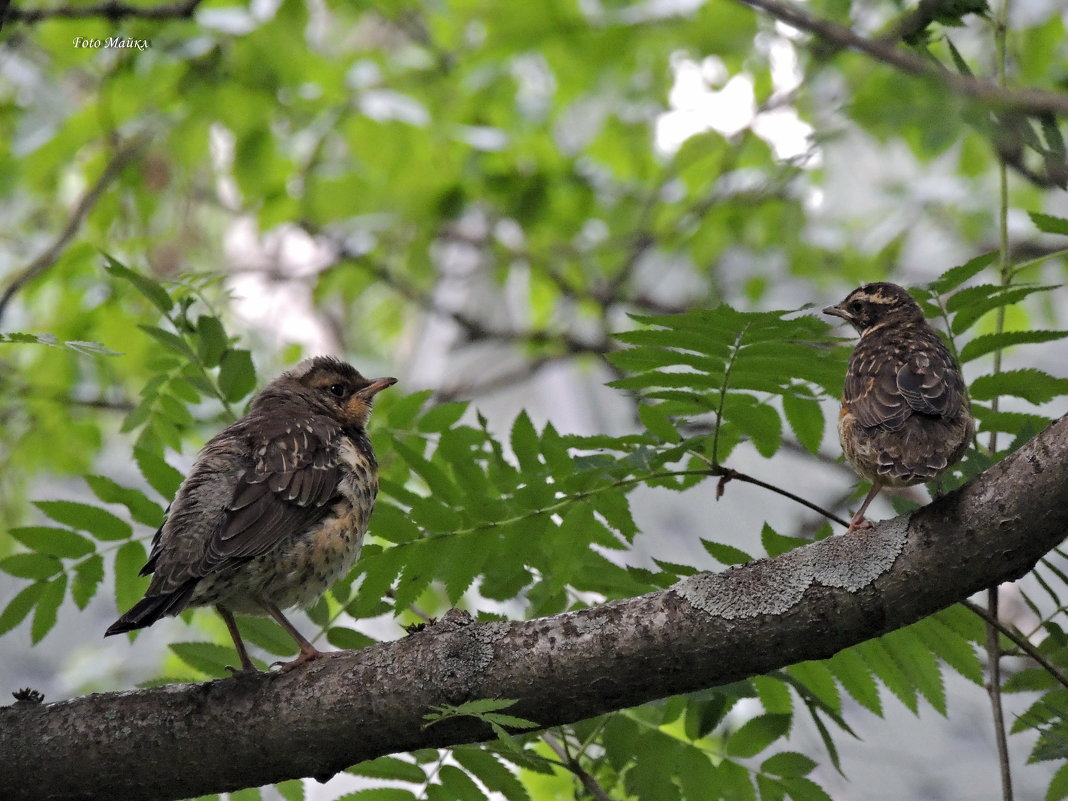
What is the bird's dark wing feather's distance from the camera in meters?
3.63

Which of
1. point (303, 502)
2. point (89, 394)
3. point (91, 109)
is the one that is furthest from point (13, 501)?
point (303, 502)

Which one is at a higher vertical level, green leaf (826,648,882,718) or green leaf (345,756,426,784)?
green leaf (345,756,426,784)

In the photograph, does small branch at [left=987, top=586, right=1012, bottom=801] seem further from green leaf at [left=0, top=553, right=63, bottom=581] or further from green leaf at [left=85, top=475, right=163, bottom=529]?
green leaf at [left=0, top=553, right=63, bottom=581]

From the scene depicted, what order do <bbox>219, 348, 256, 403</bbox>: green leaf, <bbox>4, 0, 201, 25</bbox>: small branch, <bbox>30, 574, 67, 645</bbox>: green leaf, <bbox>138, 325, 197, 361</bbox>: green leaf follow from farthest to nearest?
<bbox>4, 0, 201, 25</bbox>: small branch, <bbox>219, 348, 256, 403</bbox>: green leaf, <bbox>138, 325, 197, 361</bbox>: green leaf, <bbox>30, 574, 67, 645</bbox>: green leaf

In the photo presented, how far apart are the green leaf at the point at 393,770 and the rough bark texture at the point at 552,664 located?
1.61ft

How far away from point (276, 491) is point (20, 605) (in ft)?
3.06

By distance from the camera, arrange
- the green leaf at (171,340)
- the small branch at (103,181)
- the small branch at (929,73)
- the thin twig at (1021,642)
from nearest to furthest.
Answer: the small branch at (929,73) < the thin twig at (1021,642) < the green leaf at (171,340) < the small branch at (103,181)

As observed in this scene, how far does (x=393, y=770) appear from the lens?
3.51m

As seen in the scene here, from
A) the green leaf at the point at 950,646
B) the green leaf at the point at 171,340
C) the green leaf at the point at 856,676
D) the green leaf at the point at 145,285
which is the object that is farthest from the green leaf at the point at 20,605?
the green leaf at the point at 950,646

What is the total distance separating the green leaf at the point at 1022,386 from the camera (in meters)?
3.34

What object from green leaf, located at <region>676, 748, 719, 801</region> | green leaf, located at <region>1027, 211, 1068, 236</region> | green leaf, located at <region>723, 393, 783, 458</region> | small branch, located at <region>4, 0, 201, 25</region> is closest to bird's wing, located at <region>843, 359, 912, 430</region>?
green leaf, located at <region>723, 393, 783, 458</region>

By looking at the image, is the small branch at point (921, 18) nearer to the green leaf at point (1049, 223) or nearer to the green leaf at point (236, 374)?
the green leaf at point (1049, 223)

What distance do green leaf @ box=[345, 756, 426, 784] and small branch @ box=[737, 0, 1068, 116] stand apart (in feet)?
8.12

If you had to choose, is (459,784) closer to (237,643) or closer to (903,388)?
(237,643)
